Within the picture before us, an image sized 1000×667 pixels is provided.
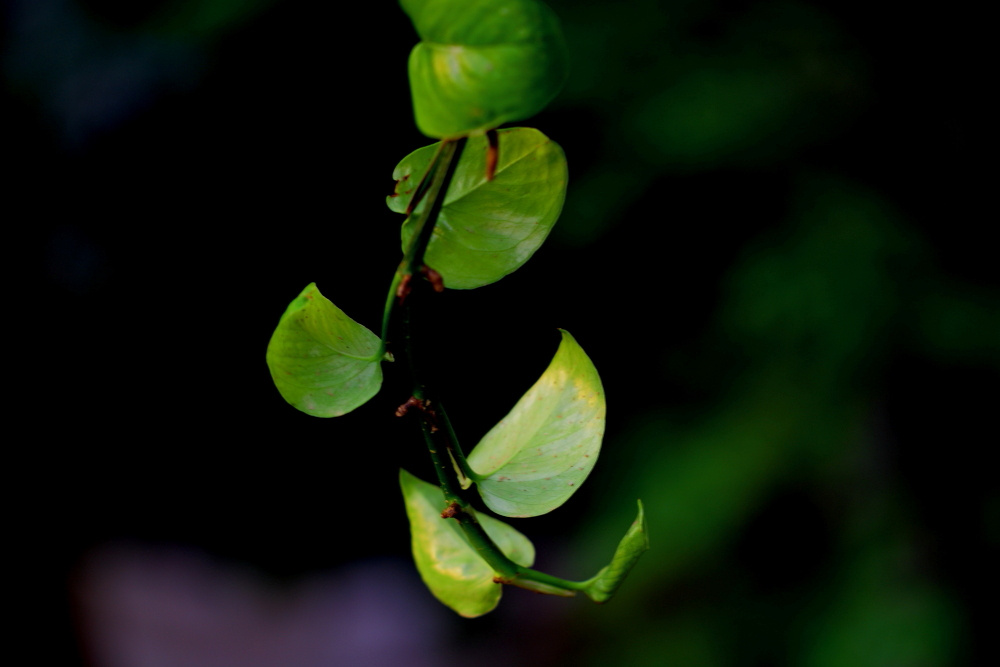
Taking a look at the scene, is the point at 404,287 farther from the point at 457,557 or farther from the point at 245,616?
the point at 245,616

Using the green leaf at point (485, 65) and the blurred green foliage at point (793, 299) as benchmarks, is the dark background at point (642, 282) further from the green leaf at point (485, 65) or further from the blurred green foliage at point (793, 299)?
the green leaf at point (485, 65)

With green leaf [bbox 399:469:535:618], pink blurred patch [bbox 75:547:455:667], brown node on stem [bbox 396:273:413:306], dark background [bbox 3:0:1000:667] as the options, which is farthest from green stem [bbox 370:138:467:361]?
pink blurred patch [bbox 75:547:455:667]

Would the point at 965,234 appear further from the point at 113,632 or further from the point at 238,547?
the point at 113,632

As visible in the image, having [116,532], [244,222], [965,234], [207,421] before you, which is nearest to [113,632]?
[116,532]

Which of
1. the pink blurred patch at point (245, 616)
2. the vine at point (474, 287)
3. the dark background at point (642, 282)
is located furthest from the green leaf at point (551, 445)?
the pink blurred patch at point (245, 616)

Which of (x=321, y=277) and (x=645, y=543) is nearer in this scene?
(x=645, y=543)

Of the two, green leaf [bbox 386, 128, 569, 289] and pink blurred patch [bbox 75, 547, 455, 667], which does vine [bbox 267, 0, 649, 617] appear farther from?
pink blurred patch [bbox 75, 547, 455, 667]
